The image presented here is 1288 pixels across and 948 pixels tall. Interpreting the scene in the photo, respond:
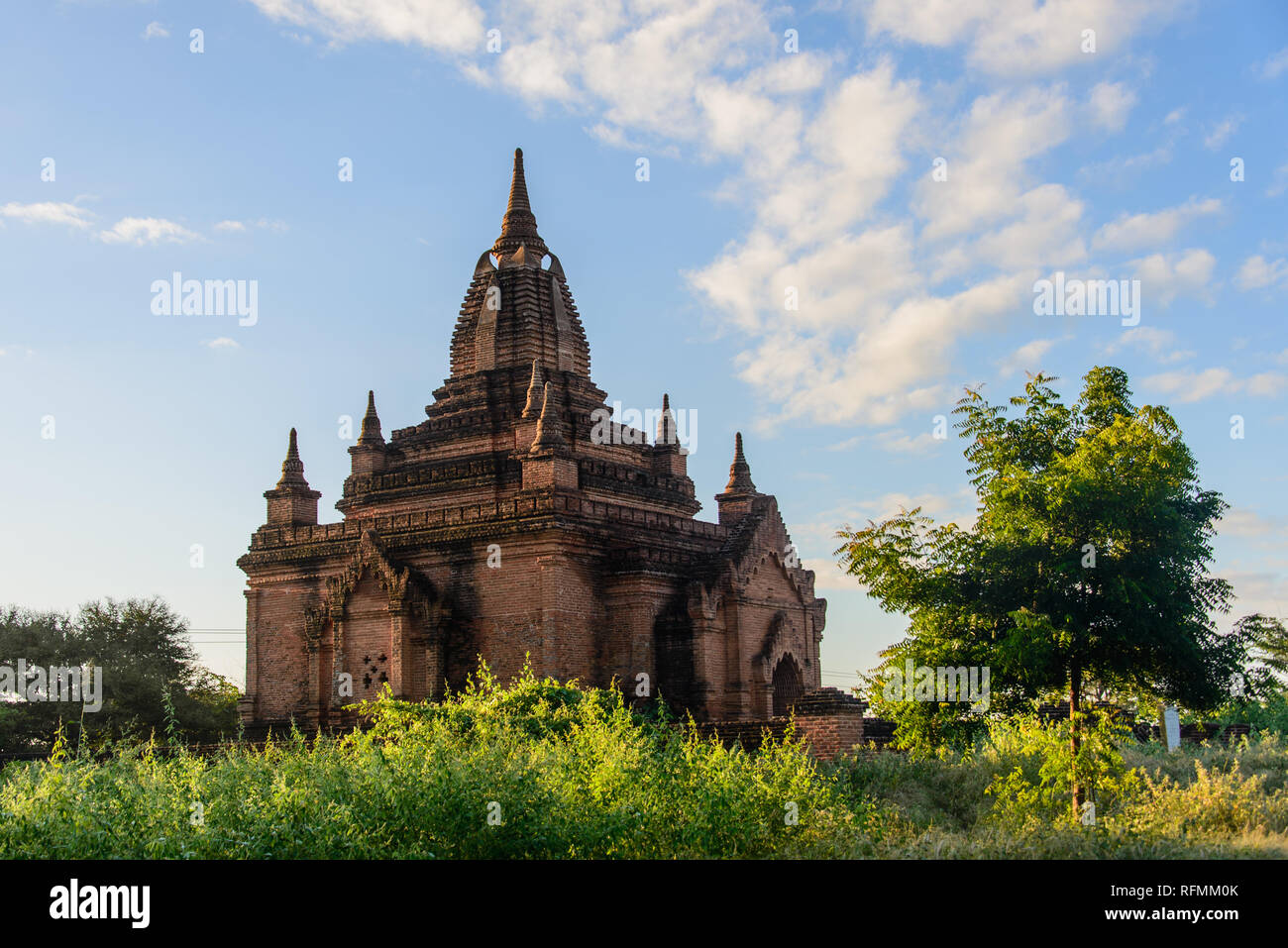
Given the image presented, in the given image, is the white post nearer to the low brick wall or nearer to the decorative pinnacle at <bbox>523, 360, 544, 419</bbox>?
the low brick wall

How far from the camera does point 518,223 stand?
3556 centimetres

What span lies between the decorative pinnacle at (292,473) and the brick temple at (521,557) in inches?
3.3

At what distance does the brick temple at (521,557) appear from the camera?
28.3 meters

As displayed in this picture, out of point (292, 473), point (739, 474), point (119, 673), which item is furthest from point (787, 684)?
point (119, 673)

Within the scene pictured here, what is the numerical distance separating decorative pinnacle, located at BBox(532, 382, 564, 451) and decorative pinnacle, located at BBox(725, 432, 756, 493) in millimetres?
6473

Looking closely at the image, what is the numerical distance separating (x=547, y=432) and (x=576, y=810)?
15236mm

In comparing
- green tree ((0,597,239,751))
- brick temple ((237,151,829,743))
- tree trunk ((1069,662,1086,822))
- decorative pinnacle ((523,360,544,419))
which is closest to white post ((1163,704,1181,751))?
brick temple ((237,151,829,743))

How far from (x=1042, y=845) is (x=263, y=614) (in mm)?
23293

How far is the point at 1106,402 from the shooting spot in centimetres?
1802

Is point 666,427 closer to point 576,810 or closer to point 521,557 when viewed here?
point 521,557

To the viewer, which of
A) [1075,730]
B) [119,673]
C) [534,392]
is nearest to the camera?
[1075,730]

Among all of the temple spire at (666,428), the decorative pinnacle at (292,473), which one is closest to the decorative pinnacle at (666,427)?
the temple spire at (666,428)
